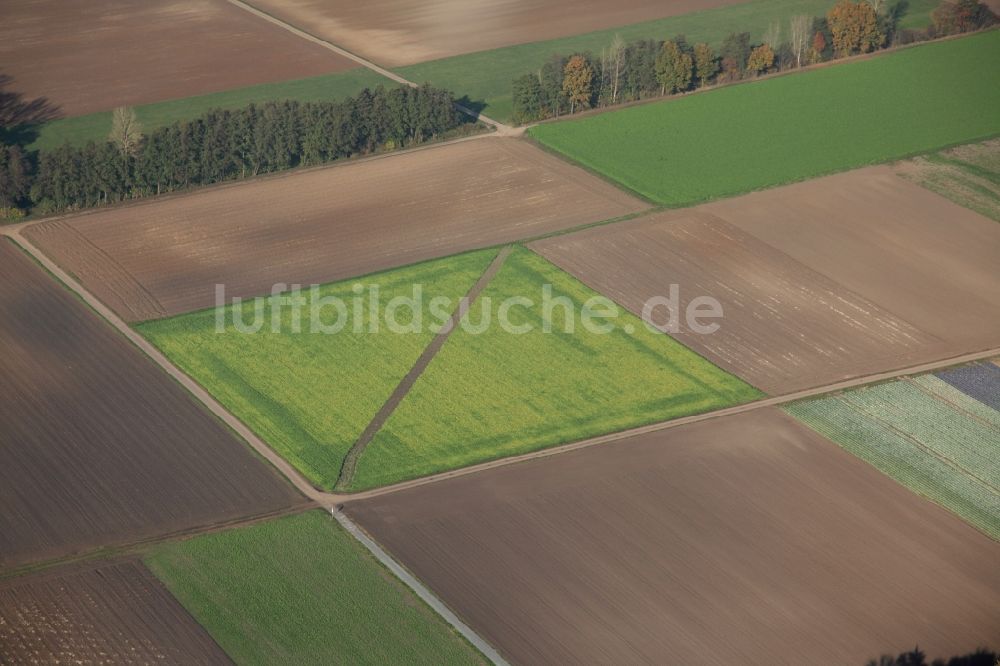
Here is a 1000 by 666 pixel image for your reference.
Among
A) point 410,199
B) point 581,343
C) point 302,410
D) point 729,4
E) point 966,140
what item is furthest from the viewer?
point 729,4

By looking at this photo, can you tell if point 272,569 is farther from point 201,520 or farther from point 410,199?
point 410,199

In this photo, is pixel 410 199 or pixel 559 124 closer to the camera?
pixel 410 199

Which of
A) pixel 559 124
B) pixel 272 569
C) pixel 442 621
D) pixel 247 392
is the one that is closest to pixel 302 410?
pixel 247 392

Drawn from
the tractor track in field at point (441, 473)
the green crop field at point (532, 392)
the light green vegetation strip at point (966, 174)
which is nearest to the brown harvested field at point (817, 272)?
the tractor track in field at point (441, 473)

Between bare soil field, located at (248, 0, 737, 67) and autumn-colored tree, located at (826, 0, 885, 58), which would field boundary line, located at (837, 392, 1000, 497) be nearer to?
autumn-colored tree, located at (826, 0, 885, 58)

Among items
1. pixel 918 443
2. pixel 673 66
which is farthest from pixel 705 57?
pixel 918 443

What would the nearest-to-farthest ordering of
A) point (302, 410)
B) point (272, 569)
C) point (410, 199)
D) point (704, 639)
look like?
point (704, 639) < point (272, 569) < point (302, 410) < point (410, 199)

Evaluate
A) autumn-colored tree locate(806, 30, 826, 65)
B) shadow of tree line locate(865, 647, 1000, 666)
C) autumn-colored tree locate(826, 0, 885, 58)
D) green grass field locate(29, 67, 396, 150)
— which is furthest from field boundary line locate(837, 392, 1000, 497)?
autumn-colored tree locate(826, 0, 885, 58)
